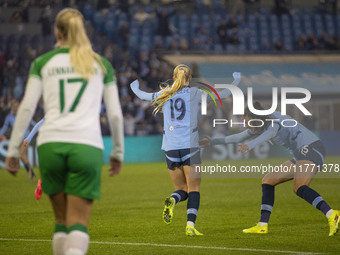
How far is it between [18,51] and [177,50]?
6530mm

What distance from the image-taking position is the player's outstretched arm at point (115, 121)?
215 inches

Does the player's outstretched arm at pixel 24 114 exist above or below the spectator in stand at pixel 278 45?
above

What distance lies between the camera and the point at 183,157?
962 centimetres

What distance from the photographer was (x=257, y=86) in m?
31.4

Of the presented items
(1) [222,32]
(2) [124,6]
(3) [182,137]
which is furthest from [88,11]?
(3) [182,137]

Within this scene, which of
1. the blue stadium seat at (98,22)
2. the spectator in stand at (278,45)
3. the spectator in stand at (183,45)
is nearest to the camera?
the spectator in stand at (183,45)

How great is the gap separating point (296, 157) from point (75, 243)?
16.2 ft

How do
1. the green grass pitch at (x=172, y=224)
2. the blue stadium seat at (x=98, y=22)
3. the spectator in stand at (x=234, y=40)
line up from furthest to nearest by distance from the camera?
the spectator in stand at (x=234, y=40), the blue stadium seat at (x=98, y=22), the green grass pitch at (x=172, y=224)

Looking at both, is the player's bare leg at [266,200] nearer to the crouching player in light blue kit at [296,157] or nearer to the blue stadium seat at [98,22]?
the crouching player in light blue kit at [296,157]

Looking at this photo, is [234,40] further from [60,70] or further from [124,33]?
A: [60,70]

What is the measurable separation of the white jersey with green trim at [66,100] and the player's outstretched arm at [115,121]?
0.30 ft

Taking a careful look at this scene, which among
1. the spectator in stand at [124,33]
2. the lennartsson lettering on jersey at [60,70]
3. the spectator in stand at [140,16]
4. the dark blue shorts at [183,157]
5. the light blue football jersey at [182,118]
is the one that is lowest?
the spectator in stand at [124,33]

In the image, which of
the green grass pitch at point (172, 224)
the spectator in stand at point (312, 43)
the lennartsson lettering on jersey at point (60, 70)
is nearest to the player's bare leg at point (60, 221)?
the lennartsson lettering on jersey at point (60, 70)

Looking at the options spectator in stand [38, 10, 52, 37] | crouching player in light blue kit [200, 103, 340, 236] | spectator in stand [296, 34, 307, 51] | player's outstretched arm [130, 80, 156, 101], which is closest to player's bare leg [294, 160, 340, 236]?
crouching player in light blue kit [200, 103, 340, 236]
